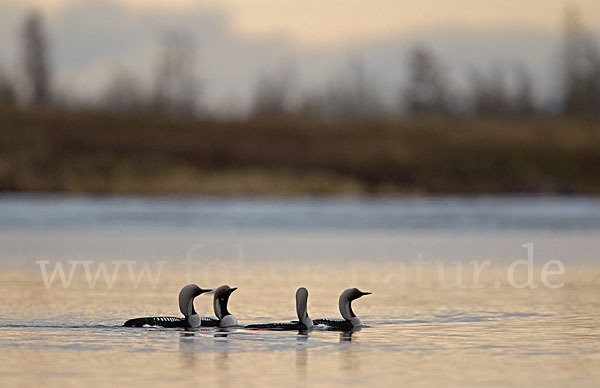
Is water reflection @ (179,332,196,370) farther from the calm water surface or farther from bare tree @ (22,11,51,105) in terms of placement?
bare tree @ (22,11,51,105)

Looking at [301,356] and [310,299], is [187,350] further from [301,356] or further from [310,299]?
[310,299]

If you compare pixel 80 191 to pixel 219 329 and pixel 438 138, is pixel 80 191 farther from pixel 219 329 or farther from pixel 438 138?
pixel 219 329

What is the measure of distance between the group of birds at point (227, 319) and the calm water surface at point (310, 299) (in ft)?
0.44

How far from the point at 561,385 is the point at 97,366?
3.65m

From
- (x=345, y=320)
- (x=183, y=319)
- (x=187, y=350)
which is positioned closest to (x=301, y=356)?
(x=187, y=350)

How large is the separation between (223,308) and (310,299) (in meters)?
2.72

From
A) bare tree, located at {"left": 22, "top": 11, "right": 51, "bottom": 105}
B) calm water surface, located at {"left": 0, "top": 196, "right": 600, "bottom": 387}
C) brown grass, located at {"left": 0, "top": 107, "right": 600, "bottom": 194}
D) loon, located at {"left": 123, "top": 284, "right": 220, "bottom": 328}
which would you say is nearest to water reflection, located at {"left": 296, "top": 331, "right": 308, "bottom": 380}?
calm water surface, located at {"left": 0, "top": 196, "right": 600, "bottom": 387}

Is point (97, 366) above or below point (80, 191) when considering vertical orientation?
below

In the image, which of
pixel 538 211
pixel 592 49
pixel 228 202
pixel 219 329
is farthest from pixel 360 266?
pixel 592 49

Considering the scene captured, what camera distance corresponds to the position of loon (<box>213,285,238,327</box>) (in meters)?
12.2

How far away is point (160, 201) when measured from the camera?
38406mm

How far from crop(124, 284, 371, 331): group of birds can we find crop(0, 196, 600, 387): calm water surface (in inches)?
5.3

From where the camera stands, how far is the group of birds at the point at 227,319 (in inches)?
472

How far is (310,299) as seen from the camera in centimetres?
1508
